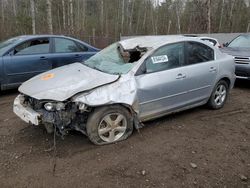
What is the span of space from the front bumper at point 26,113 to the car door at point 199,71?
2.51 metres

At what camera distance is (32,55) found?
6848 mm

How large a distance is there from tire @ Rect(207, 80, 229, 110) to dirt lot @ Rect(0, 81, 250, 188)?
1.86 feet

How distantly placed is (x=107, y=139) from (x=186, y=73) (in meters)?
1.81

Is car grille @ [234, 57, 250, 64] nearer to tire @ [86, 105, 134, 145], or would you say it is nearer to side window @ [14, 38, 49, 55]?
tire @ [86, 105, 134, 145]

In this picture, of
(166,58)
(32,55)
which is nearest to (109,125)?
(166,58)

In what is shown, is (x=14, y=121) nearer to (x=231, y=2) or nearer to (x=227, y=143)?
(x=227, y=143)

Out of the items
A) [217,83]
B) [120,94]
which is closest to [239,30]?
[217,83]

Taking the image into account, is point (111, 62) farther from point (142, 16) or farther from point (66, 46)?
point (142, 16)

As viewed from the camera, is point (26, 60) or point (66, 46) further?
point (66, 46)

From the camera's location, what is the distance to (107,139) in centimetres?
409

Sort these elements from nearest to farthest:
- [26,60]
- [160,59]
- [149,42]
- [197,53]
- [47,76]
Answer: [47,76]
[160,59]
[149,42]
[197,53]
[26,60]

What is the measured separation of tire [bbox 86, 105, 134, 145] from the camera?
12.7ft

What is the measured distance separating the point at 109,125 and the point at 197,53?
2269 mm

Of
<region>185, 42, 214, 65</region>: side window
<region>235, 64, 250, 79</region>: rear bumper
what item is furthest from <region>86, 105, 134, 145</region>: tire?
<region>235, 64, 250, 79</region>: rear bumper
